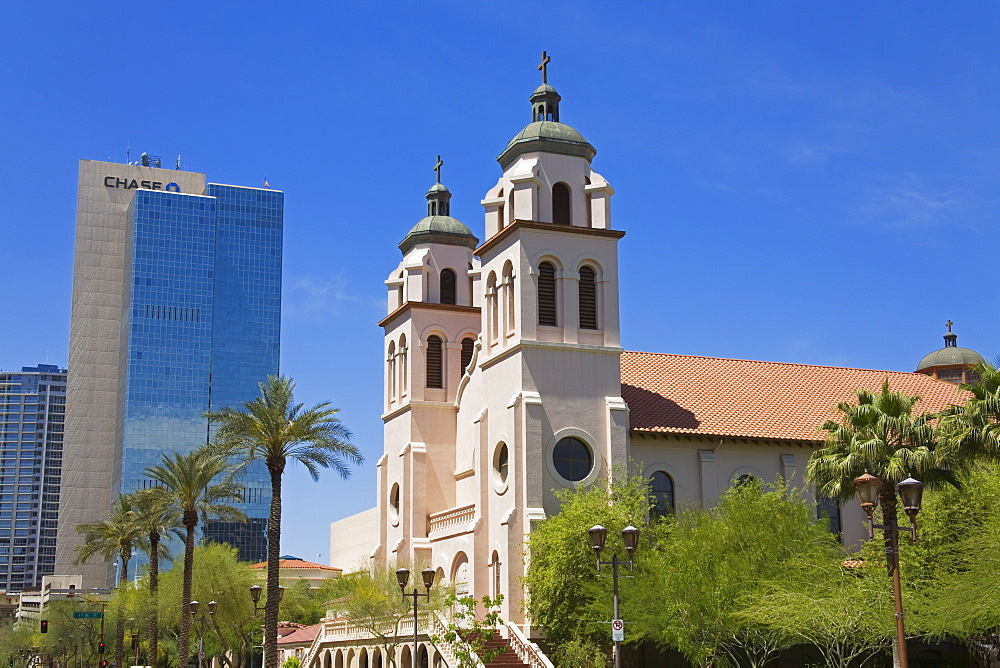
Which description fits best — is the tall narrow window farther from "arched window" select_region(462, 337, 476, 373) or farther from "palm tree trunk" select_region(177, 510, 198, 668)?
"palm tree trunk" select_region(177, 510, 198, 668)

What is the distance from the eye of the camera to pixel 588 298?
4706 cm

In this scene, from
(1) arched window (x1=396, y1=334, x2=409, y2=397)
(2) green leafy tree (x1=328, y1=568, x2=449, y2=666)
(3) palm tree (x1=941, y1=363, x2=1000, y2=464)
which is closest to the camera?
(3) palm tree (x1=941, y1=363, x2=1000, y2=464)

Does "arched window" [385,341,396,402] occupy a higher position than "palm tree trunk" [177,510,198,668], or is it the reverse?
"arched window" [385,341,396,402]

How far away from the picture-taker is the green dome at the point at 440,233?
58000mm

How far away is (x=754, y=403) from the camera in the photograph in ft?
167

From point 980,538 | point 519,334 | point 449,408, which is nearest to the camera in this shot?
point 980,538

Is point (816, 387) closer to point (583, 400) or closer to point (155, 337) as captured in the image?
point (583, 400)

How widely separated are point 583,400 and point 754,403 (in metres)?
9.30

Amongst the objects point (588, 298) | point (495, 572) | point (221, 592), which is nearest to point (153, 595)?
point (221, 592)

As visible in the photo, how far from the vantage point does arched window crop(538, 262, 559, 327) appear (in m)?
46.2

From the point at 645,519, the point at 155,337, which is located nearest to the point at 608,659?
the point at 645,519

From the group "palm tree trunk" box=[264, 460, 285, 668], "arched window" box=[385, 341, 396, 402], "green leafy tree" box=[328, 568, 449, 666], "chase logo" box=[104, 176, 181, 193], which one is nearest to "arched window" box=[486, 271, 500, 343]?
"green leafy tree" box=[328, 568, 449, 666]

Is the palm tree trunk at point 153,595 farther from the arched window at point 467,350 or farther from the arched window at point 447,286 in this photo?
the arched window at point 447,286

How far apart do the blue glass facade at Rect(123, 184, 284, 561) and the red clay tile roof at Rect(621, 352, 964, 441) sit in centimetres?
10860
